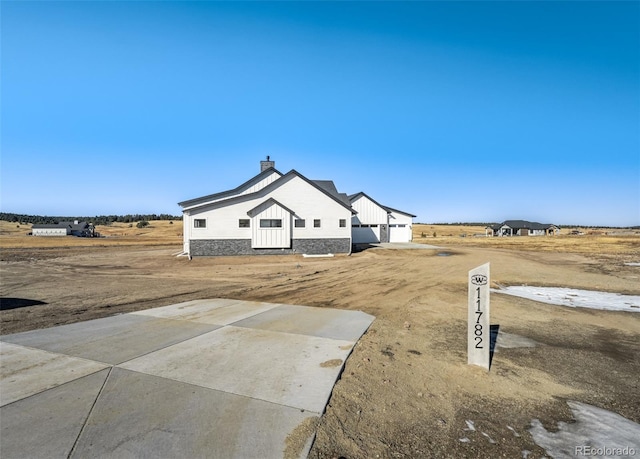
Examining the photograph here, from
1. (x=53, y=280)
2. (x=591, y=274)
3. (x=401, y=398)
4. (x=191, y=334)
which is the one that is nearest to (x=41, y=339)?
(x=191, y=334)

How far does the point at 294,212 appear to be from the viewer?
965 inches

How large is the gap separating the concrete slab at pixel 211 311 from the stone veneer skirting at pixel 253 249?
45.8 feet

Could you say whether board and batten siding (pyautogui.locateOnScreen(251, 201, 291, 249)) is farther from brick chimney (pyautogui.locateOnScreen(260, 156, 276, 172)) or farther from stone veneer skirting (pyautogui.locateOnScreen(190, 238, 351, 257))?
brick chimney (pyautogui.locateOnScreen(260, 156, 276, 172))

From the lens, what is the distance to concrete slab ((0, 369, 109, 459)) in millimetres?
2701

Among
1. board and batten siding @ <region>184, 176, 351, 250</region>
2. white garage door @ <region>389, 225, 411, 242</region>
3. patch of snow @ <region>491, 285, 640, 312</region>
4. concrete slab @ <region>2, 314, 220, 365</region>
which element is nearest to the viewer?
concrete slab @ <region>2, 314, 220, 365</region>

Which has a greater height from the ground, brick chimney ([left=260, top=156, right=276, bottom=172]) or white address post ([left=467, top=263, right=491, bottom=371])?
brick chimney ([left=260, top=156, right=276, bottom=172])

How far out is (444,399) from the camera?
372cm

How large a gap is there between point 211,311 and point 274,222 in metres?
15.8

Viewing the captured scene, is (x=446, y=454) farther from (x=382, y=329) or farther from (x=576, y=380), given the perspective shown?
(x=382, y=329)

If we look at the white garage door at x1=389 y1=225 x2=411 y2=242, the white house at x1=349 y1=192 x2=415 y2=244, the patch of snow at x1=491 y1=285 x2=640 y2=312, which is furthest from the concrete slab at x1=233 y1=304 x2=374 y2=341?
the white garage door at x1=389 y1=225 x2=411 y2=242

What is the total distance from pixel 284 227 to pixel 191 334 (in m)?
17.8

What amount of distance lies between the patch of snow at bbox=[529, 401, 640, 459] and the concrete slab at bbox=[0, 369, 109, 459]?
4.51 metres

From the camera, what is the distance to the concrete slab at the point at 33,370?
12.1 feet

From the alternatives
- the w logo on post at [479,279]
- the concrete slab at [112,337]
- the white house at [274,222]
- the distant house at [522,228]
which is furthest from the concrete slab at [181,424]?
the distant house at [522,228]
